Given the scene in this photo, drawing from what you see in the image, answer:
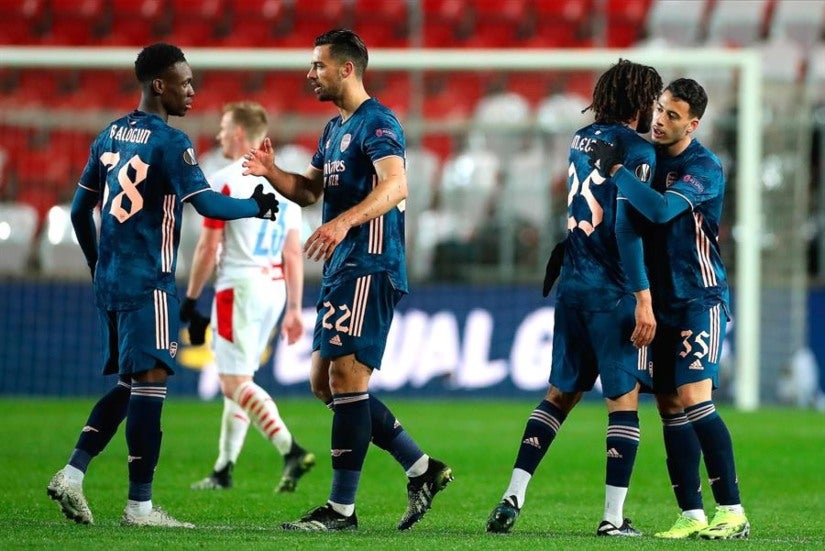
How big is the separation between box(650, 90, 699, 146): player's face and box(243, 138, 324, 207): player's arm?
1452 mm

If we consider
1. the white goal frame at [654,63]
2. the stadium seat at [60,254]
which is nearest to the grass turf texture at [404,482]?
the white goal frame at [654,63]

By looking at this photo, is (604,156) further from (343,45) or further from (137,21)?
(137,21)

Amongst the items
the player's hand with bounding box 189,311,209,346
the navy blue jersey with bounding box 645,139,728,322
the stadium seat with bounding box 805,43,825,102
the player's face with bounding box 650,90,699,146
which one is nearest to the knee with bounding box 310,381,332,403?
the navy blue jersey with bounding box 645,139,728,322

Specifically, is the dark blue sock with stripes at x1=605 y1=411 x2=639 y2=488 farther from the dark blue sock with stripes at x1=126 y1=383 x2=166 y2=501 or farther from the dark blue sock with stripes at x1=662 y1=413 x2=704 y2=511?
the dark blue sock with stripes at x1=126 y1=383 x2=166 y2=501

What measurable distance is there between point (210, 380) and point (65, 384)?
4.83 feet

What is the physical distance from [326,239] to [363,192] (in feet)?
1.41

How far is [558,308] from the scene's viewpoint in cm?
607

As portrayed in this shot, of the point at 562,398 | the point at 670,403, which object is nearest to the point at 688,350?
the point at 670,403

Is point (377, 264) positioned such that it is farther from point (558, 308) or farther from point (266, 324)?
point (266, 324)

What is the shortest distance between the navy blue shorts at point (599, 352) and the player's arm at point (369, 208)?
2.88 ft

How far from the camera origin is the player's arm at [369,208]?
5.61 metres

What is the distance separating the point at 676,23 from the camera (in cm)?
1791

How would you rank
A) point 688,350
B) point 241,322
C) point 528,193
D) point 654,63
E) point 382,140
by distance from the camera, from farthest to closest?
point 528,193, point 654,63, point 241,322, point 688,350, point 382,140

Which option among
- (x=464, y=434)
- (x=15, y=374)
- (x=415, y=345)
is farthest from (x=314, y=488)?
(x=15, y=374)
